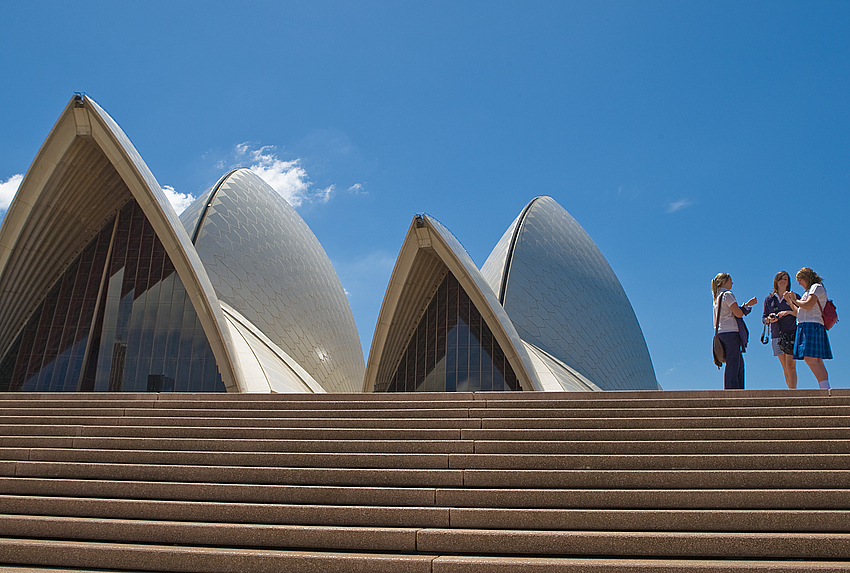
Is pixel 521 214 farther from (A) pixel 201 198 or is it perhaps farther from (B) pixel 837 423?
(B) pixel 837 423

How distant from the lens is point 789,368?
710 centimetres

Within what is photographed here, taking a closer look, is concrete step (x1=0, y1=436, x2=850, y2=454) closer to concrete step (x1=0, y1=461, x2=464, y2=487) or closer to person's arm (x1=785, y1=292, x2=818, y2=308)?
concrete step (x1=0, y1=461, x2=464, y2=487)

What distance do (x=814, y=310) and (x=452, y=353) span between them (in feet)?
31.5

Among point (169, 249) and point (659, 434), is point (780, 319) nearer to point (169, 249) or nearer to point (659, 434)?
point (659, 434)

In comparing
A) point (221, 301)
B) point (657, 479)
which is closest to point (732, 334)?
point (657, 479)

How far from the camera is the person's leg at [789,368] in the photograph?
7.07 metres

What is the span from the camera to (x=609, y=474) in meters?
4.41

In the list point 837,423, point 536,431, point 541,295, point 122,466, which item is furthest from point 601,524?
point 541,295

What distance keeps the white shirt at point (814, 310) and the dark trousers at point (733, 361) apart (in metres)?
0.63

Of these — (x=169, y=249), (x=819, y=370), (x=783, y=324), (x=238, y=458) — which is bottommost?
(x=238, y=458)

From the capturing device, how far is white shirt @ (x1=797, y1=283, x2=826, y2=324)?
6661 millimetres

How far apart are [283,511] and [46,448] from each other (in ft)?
8.97

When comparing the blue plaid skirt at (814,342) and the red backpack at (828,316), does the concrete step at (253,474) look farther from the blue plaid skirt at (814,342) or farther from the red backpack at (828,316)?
the red backpack at (828,316)

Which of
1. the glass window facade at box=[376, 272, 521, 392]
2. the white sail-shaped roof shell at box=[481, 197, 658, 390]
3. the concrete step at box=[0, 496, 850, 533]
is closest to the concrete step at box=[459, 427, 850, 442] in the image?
the concrete step at box=[0, 496, 850, 533]
